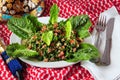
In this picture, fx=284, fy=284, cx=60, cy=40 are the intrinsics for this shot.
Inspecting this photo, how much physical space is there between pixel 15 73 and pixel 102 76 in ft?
0.72

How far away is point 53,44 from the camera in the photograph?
689mm

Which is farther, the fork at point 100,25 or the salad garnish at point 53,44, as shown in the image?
the fork at point 100,25

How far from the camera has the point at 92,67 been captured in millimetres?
721

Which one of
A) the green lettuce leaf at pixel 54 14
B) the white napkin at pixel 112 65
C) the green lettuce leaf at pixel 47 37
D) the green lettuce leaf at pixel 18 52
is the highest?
the green lettuce leaf at pixel 54 14

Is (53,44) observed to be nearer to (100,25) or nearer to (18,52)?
(18,52)

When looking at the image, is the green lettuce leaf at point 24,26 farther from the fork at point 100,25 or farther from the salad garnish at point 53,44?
the fork at point 100,25

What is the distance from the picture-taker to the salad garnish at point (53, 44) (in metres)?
0.68

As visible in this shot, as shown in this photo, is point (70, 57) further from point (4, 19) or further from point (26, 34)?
point (4, 19)

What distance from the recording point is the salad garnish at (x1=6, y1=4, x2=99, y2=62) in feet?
2.24

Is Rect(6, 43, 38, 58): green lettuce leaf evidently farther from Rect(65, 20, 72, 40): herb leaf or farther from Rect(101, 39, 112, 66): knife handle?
Rect(101, 39, 112, 66): knife handle

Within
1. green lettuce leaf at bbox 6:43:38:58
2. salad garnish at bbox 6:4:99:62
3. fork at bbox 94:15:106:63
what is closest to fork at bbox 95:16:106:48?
fork at bbox 94:15:106:63

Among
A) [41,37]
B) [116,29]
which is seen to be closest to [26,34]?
[41,37]

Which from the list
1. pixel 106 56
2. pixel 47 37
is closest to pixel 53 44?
pixel 47 37

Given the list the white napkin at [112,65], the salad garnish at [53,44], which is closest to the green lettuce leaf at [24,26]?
the salad garnish at [53,44]
